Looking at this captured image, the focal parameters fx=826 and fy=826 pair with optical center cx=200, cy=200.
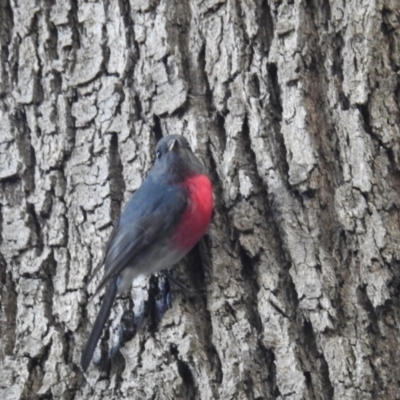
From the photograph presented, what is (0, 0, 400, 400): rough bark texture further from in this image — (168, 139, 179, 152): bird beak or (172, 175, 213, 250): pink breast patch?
(168, 139, 179, 152): bird beak

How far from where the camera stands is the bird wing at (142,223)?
3.73 m

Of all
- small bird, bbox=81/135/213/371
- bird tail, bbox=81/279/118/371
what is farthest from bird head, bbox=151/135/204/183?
bird tail, bbox=81/279/118/371

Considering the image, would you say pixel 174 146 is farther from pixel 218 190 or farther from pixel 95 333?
pixel 95 333

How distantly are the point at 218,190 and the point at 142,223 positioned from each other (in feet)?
1.28

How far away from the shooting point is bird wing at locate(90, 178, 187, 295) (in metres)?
3.73

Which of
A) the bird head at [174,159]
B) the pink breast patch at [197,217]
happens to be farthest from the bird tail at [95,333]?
the bird head at [174,159]

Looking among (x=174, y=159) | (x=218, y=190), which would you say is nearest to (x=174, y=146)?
(x=174, y=159)

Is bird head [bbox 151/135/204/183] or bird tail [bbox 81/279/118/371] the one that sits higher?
bird head [bbox 151/135/204/183]

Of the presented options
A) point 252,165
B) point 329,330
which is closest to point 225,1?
point 252,165

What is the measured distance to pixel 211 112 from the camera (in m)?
3.89

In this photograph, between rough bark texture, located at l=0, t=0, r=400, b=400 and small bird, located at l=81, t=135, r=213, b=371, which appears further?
small bird, located at l=81, t=135, r=213, b=371

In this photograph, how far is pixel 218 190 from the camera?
3.85 m

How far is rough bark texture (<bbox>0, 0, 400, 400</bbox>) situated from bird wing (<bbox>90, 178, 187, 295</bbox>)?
4.5 inches

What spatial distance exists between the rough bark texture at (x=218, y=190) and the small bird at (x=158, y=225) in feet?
0.26
